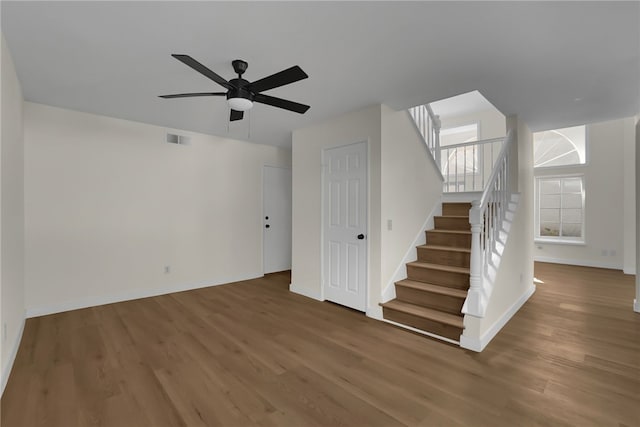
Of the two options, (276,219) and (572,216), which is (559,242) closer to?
(572,216)

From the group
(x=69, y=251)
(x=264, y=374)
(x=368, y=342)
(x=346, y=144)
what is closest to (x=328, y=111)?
(x=346, y=144)

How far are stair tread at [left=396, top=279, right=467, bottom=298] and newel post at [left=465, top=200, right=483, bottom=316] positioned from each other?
30 cm

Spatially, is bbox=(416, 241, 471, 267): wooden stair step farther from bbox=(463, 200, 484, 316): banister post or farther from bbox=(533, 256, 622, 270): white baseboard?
bbox=(533, 256, 622, 270): white baseboard

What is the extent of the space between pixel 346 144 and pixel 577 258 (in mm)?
6130

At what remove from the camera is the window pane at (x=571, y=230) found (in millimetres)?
6465

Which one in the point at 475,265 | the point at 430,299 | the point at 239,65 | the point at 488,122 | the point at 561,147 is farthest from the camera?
the point at 488,122

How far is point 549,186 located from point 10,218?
9.11m

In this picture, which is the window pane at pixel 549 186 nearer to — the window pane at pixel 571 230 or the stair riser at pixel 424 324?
the window pane at pixel 571 230

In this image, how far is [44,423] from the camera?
69.1 inches

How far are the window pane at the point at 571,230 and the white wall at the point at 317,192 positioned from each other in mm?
5790

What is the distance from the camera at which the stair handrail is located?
274 cm

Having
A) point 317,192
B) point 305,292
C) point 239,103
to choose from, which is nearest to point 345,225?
point 317,192

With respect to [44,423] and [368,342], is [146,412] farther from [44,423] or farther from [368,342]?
[368,342]

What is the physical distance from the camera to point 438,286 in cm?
343
